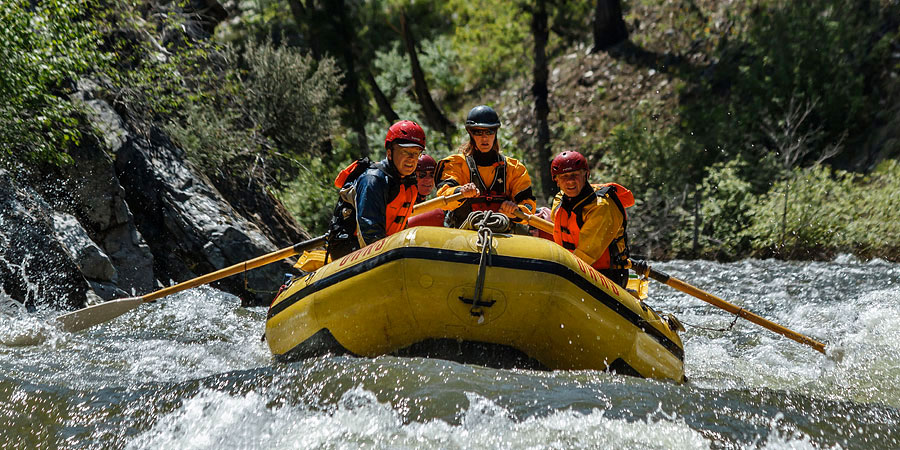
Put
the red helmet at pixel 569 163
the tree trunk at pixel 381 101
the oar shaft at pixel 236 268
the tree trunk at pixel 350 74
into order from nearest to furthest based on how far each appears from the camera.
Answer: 1. the red helmet at pixel 569 163
2. the oar shaft at pixel 236 268
3. the tree trunk at pixel 350 74
4. the tree trunk at pixel 381 101

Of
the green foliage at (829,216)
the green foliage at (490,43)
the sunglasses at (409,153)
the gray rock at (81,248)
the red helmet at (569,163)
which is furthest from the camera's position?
the green foliage at (490,43)

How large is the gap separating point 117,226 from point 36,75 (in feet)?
4.81

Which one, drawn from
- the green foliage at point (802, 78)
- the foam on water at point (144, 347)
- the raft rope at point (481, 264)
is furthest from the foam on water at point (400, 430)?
the green foliage at point (802, 78)

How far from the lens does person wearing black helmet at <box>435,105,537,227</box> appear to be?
229 inches

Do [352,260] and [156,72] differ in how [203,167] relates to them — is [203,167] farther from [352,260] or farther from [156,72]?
[352,260]

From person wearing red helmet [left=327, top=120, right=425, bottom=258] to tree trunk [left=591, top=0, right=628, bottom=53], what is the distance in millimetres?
13450

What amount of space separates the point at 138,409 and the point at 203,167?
6.11 meters

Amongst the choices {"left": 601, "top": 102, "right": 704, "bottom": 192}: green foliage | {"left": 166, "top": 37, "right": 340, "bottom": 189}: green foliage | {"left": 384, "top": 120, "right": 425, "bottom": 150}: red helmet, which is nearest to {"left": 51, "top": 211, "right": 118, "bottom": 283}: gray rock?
{"left": 166, "top": 37, "right": 340, "bottom": 189}: green foliage

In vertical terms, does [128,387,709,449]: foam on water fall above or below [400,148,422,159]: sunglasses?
below

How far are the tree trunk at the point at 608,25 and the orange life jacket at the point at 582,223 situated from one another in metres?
13.2

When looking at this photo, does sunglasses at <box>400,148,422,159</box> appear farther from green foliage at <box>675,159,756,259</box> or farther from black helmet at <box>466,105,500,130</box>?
green foliage at <box>675,159,756,259</box>

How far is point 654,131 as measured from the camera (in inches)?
549

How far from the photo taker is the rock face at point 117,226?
5828mm

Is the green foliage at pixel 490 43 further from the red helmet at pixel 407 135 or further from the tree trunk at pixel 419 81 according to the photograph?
the red helmet at pixel 407 135
